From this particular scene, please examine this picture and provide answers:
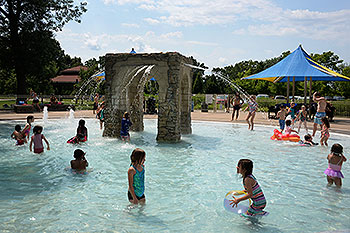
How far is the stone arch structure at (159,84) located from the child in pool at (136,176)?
22.5 ft

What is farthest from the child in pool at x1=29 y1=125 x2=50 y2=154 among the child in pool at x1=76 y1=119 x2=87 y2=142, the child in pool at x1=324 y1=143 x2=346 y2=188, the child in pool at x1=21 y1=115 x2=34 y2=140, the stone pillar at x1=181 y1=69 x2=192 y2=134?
the child in pool at x1=324 y1=143 x2=346 y2=188

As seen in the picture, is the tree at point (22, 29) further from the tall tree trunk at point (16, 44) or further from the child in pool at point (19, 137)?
the child in pool at point (19, 137)

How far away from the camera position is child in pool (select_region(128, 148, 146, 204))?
15.8ft

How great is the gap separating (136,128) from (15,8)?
23.1 meters

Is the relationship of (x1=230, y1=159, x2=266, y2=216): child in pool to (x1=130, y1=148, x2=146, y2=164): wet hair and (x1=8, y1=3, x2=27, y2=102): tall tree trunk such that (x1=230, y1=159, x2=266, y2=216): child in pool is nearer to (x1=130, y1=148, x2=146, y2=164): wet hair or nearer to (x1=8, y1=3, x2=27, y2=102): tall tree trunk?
(x1=130, y1=148, x2=146, y2=164): wet hair

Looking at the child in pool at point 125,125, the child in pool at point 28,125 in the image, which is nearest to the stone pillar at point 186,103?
the child in pool at point 125,125

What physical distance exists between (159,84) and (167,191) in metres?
6.52

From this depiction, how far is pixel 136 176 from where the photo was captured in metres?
4.86

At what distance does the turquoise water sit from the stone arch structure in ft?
5.33

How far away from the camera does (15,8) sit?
1145 inches

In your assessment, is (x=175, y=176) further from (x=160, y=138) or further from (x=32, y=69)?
(x=32, y=69)

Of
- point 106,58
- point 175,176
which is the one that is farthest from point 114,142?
point 175,176

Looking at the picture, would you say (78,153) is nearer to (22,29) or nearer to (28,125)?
(28,125)

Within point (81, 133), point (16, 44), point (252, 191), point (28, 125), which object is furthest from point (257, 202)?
point (16, 44)
